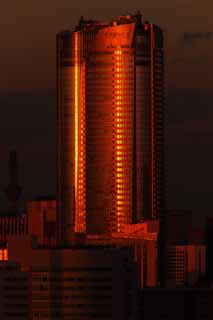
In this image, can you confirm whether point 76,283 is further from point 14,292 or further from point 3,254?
point 3,254

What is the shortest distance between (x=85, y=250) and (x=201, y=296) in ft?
→ 89.7

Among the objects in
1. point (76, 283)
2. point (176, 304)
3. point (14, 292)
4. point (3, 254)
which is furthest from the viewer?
point (176, 304)

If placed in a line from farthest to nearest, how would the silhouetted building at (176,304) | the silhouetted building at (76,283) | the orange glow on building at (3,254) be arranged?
the silhouetted building at (176,304)
the orange glow on building at (3,254)
the silhouetted building at (76,283)

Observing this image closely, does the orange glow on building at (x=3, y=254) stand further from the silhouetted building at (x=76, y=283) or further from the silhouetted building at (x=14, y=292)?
the silhouetted building at (x=76, y=283)

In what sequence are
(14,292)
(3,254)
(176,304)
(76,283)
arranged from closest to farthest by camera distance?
1. (14,292)
2. (76,283)
3. (3,254)
4. (176,304)

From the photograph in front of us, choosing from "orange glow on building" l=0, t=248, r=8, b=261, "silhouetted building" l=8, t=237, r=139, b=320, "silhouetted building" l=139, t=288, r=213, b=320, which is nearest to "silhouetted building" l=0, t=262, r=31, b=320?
"silhouetted building" l=8, t=237, r=139, b=320

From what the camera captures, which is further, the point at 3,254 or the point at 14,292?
the point at 3,254

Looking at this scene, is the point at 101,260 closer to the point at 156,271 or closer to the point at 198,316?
the point at 198,316

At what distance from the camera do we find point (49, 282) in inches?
5497

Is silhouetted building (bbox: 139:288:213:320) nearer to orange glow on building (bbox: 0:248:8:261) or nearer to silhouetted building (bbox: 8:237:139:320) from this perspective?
orange glow on building (bbox: 0:248:8:261)

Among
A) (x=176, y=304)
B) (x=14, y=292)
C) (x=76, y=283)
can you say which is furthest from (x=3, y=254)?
(x=14, y=292)

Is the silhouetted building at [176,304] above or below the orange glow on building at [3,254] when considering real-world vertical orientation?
below

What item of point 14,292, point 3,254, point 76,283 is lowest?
point 14,292

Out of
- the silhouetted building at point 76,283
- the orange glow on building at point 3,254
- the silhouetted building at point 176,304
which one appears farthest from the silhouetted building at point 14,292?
the silhouetted building at point 176,304
